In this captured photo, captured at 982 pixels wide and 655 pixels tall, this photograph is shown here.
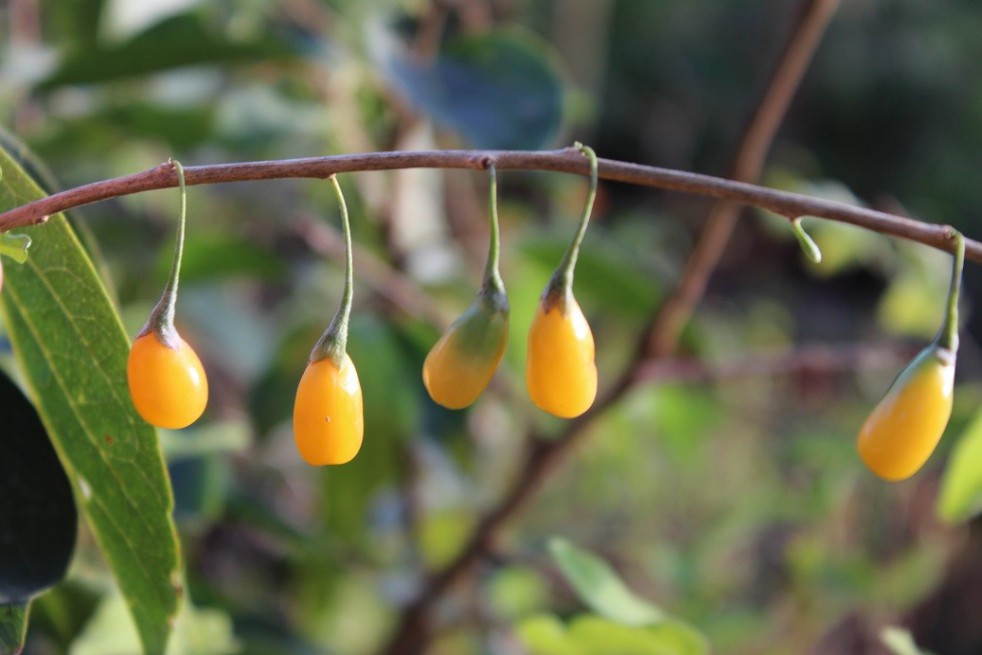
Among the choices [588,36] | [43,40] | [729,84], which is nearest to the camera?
[43,40]

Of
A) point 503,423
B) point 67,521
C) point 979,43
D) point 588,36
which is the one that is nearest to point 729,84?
point 979,43

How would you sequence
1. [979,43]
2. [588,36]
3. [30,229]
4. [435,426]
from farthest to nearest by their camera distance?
[979,43], [588,36], [435,426], [30,229]

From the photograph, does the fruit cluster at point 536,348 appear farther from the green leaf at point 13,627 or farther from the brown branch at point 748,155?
the brown branch at point 748,155

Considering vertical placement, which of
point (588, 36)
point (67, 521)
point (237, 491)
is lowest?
point (67, 521)

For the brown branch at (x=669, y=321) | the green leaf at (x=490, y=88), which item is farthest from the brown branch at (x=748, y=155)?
the green leaf at (x=490, y=88)

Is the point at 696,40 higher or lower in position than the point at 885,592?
higher

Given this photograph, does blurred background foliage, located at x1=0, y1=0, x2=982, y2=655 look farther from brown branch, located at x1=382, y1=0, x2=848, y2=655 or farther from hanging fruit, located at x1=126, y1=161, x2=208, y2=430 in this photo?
hanging fruit, located at x1=126, y1=161, x2=208, y2=430

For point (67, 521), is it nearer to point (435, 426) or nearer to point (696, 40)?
point (435, 426)
